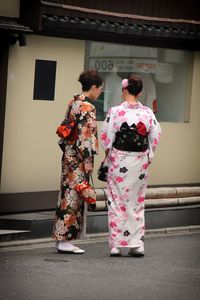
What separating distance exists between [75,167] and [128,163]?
62 centimetres

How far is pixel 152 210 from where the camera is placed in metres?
14.6

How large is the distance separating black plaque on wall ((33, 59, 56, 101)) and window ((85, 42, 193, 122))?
74 centimetres

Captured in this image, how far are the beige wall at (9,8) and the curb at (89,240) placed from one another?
3.17 meters

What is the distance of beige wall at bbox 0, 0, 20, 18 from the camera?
1391 centimetres

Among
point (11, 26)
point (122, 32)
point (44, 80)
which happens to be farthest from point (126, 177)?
point (122, 32)

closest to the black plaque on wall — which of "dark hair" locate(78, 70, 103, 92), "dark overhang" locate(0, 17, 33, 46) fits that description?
"dark overhang" locate(0, 17, 33, 46)

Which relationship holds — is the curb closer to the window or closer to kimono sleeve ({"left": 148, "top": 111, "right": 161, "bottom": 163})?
kimono sleeve ({"left": 148, "top": 111, "right": 161, "bottom": 163})

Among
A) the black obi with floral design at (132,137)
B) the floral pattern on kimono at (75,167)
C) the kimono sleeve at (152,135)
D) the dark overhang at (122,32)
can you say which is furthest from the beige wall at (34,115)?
the kimono sleeve at (152,135)

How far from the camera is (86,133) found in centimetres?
1205

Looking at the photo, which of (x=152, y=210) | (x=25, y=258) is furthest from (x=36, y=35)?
(x=25, y=258)

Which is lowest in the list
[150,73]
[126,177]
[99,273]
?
[99,273]

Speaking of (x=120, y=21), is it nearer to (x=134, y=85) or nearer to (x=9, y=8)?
(x=9, y=8)

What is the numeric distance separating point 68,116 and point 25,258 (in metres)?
1.82

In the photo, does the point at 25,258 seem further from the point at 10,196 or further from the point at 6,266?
the point at 10,196
